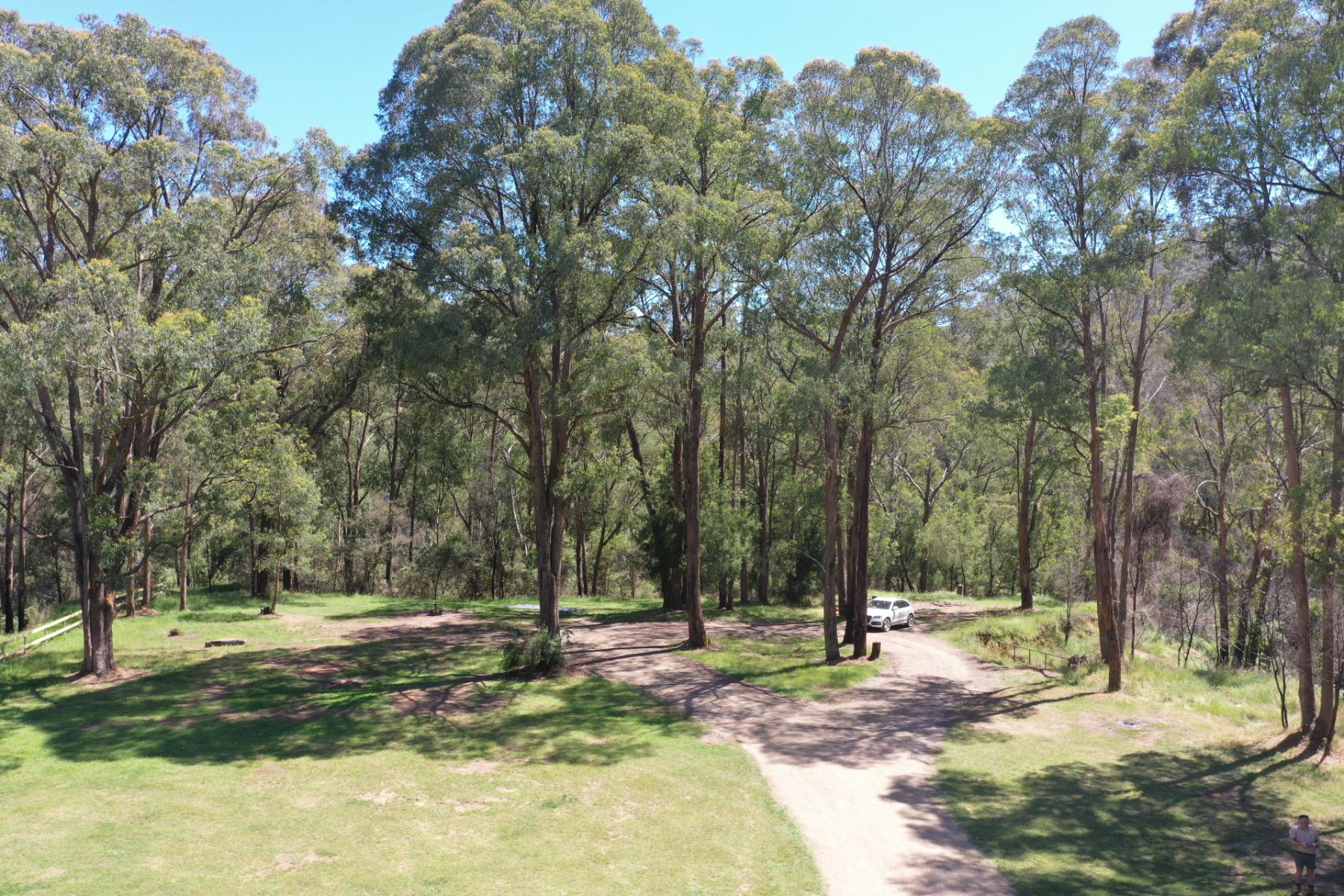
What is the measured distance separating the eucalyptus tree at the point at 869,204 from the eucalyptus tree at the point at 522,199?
17.1 feet

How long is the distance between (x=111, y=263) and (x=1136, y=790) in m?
23.8

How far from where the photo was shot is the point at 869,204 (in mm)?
23469

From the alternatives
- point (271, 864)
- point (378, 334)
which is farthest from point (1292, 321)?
point (378, 334)

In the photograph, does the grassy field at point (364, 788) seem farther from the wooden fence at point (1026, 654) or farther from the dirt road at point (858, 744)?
the wooden fence at point (1026, 654)

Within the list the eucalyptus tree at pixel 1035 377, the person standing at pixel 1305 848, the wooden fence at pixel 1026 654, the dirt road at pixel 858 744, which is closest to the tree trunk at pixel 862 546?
the dirt road at pixel 858 744

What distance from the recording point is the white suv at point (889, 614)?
3266cm

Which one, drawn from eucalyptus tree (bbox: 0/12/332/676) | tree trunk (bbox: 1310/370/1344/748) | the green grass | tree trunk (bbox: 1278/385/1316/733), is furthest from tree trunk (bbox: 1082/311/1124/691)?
eucalyptus tree (bbox: 0/12/332/676)

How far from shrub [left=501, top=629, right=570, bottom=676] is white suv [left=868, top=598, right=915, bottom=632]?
16363 millimetres

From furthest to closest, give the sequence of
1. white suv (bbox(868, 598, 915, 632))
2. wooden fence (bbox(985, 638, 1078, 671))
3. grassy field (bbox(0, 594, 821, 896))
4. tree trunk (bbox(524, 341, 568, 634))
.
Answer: white suv (bbox(868, 598, 915, 632)) < wooden fence (bbox(985, 638, 1078, 671)) < tree trunk (bbox(524, 341, 568, 634)) < grassy field (bbox(0, 594, 821, 896))

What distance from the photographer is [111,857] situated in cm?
986

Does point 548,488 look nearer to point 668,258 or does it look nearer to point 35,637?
point 668,258

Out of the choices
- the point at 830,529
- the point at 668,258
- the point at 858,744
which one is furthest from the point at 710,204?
the point at 858,744

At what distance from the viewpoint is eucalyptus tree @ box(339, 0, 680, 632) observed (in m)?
19.0

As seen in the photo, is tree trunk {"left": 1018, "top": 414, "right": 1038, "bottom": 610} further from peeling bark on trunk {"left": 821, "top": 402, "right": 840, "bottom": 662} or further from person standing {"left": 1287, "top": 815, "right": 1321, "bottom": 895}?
person standing {"left": 1287, "top": 815, "right": 1321, "bottom": 895}
